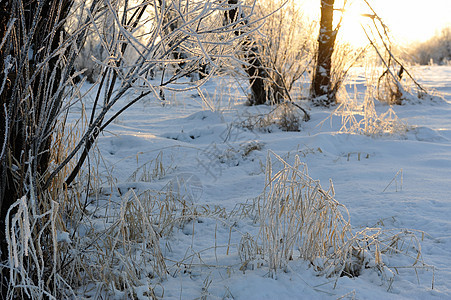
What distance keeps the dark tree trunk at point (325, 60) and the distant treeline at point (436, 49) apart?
19020 millimetres

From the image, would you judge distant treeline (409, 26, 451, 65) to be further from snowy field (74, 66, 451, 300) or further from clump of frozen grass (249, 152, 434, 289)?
clump of frozen grass (249, 152, 434, 289)

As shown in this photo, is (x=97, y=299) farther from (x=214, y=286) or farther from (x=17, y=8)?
(x=17, y=8)

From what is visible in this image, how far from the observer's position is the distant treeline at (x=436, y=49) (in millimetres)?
22983

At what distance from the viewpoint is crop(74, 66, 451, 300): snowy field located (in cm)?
155

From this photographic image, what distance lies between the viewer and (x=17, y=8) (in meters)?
1.19

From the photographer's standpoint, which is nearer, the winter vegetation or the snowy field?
the winter vegetation

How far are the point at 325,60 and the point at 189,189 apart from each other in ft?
12.5

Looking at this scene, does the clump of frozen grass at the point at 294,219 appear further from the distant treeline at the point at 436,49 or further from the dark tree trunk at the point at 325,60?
the distant treeline at the point at 436,49

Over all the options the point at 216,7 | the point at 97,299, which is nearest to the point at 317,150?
the point at 97,299

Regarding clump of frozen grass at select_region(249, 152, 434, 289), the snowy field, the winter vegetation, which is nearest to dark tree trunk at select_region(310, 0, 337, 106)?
the snowy field

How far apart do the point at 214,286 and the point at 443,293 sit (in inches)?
31.5

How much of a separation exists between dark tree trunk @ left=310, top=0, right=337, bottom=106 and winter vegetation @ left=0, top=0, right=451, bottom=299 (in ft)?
3.12

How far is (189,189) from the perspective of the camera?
8.71ft

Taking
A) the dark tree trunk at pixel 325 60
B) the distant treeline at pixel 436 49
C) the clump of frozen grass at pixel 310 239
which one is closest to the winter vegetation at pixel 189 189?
the clump of frozen grass at pixel 310 239
